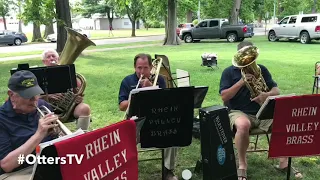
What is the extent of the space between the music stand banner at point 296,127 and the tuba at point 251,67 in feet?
1.95

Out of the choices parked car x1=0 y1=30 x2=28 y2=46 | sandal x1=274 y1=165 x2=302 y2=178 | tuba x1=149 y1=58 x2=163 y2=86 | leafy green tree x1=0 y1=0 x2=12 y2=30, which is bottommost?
sandal x1=274 y1=165 x2=302 y2=178

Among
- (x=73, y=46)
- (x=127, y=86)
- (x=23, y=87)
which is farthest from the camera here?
(x=73, y=46)

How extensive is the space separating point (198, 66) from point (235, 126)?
7477mm

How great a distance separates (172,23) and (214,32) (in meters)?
3.68

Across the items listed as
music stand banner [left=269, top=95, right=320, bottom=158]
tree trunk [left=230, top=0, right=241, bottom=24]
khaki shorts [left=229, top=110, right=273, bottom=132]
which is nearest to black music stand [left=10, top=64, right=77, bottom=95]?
khaki shorts [left=229, top=110, right=273, bottom=132]

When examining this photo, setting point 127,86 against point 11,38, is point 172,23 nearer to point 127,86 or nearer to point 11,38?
point 11,38

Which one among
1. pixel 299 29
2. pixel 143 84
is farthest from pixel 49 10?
pixel 299 29

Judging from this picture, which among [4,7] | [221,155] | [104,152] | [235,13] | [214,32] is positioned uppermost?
[4,7]

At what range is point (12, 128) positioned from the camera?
2428 millimetres

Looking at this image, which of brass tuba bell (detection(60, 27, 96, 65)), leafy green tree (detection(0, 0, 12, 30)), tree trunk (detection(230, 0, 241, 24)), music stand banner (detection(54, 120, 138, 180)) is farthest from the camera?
leafy green tree (detection(0, 0, 12, 30))

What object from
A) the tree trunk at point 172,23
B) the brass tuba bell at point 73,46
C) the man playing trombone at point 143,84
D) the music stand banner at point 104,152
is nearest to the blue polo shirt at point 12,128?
the music stand banner at point 104,152

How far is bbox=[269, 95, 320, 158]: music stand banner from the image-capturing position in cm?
301

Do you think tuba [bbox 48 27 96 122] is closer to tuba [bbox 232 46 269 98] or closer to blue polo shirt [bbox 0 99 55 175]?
blue polo shirt [bbox 0 99 55 175]

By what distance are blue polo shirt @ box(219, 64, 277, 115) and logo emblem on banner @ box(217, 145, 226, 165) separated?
0.77 metres
